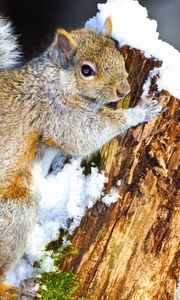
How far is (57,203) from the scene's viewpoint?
260 cm

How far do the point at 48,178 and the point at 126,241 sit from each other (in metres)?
0.42

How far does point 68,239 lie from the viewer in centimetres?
248

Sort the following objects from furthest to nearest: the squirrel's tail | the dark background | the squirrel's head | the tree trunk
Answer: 1. the dark background
2. the squirrel's tail
3. the squirrel's head
4. the tree trunk

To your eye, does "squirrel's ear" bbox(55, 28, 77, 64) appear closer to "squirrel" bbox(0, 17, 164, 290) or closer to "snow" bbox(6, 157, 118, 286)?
"squirrel" bbox(0, 17, 164, 290)

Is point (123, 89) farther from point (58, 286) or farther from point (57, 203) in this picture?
point (58, 286)

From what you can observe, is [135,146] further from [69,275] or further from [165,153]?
[69,275]

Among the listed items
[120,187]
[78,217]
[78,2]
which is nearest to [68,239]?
[78,217]

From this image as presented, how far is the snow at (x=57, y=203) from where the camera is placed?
2482 mm

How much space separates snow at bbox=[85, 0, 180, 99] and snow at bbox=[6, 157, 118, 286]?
0.39 meters

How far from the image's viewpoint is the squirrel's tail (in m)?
2.88

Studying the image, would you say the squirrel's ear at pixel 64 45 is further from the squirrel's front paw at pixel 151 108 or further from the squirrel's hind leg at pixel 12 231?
the squirrel's hind leg at pixel 12 231

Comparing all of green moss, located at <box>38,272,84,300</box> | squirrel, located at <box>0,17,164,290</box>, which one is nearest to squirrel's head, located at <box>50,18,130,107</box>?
squirrel, located at <box>0,17,164,290</box>

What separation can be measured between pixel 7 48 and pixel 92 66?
49 centimetres

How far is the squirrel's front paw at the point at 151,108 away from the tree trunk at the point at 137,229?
0.09 ft
